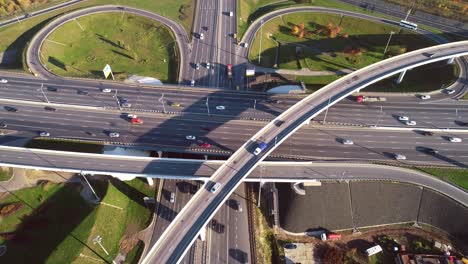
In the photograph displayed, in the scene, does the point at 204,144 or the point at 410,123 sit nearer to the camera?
the point at 204,144

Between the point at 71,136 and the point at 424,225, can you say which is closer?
the point at 424,225

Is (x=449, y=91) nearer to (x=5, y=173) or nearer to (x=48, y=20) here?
(x=5, y=173)

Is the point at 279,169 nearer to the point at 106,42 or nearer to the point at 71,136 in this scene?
the point at 71,136

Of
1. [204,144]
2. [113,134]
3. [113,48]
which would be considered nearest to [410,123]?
[204,144]

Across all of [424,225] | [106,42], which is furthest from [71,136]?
[424,225]

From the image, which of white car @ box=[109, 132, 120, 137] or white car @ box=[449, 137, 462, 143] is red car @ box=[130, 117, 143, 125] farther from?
white car @ box=[449, 137, 462, 143]

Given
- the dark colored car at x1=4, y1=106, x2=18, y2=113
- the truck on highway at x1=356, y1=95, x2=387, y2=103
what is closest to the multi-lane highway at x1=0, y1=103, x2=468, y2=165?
the dark colored car at x1=4, y1=106, x2=18, y2=113
